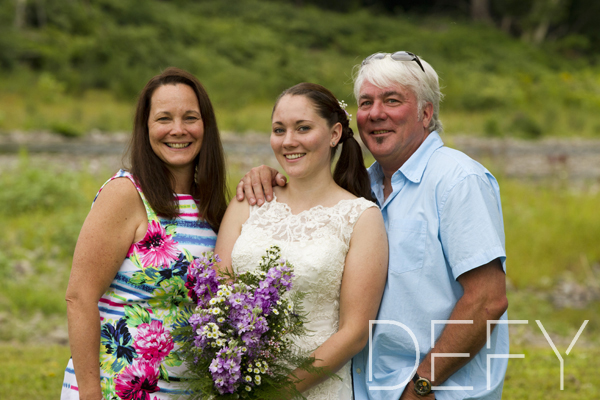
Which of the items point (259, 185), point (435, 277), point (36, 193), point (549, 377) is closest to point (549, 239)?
point (549, 377)

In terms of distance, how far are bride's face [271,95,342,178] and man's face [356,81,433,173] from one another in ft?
1.13

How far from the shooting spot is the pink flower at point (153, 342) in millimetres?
3266

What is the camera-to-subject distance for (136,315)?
3307mm

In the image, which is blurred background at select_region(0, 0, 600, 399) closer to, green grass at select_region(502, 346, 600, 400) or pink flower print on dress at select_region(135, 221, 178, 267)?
green grass at select_region(502, 346, 600, 400)

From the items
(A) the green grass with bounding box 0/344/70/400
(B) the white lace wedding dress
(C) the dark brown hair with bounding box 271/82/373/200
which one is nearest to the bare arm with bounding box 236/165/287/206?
(B) the white lace wedding dress

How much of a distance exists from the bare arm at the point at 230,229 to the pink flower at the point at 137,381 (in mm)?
683

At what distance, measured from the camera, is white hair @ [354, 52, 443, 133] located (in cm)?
353

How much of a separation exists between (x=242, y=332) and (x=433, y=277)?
1.13m

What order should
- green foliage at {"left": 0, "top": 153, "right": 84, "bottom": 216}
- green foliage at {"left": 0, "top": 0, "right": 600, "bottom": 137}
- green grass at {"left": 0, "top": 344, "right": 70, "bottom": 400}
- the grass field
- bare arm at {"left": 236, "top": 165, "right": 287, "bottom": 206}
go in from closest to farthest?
1. bare arm at {"left": 236, "top": 165, "right": 287, "bottom": 206}
2. green grass at {"left": 0, "top": 344, "right": 70, "bottom": 400}
3. the grass field
4. green foliage at {"left": 0, "top": 153, "right": 84, "bottom": 216}
5. green foliage at {"left": 0, "top": 0, "right": 600, "bottom": 137}

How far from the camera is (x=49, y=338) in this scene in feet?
26.2

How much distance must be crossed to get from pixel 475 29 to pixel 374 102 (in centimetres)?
4195

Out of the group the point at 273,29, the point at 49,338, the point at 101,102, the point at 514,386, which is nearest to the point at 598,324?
the point at 514,386

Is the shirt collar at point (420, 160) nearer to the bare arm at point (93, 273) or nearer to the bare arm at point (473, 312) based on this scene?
the bare arm at point (473, 312)

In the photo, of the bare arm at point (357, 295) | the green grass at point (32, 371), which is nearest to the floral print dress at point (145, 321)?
the bare arm at point (357, 295)
